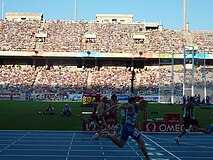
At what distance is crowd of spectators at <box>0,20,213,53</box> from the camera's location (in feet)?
241

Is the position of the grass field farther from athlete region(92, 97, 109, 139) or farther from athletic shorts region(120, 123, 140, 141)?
athletic shorts region(120, 123, 140, 141)

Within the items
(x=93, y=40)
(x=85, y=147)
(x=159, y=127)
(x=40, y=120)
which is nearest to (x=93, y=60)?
(x=93, y=40)

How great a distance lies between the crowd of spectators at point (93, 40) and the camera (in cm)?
7331

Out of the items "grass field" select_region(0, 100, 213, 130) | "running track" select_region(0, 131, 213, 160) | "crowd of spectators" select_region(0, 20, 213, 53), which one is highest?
"crowd of spectators" select_region(0, 20, 213, 53)

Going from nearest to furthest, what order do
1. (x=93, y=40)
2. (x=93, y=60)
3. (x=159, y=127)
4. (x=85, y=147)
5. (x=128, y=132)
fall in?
(x=128, y=132), (x=85, y=147), (x=159, y=127), (x=93, y=60), (x=93, y=40)

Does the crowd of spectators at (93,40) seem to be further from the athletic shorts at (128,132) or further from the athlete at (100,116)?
the athletic shorts at (128,132)

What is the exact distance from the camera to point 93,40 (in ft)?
250

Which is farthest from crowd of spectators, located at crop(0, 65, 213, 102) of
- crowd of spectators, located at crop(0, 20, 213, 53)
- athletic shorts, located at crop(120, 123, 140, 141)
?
athletic shorts, located at crop(120, 123, 140, 141)

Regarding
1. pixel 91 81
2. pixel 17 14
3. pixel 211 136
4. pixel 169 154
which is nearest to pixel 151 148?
pixel 169 154

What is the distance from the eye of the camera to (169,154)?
13.4 meters

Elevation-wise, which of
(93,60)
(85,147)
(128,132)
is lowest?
(85,147)

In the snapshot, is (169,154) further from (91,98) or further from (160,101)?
(160,101)

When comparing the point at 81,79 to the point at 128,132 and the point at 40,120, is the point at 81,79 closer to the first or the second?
the point at 40,120

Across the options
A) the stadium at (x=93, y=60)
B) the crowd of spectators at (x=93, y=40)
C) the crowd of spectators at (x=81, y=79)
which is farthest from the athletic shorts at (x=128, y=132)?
the crowd of spectators at (x=93, y=40)
